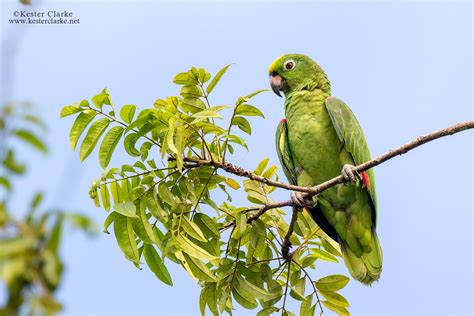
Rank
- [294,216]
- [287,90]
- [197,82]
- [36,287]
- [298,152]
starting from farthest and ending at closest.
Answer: [287,90]
[298,152]
[294,216]
[197,82]
[36,287]

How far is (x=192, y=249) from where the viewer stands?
3031 mm

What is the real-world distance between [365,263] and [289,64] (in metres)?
1.72

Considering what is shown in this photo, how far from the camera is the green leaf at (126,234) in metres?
3.13

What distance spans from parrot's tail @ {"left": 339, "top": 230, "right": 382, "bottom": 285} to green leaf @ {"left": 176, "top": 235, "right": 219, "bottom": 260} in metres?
1.59

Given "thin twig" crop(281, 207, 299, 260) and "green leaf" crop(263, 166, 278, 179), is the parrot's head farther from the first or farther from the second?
"thin twig" crop(281, 207, 299, 260)

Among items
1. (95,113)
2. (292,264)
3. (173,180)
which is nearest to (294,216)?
(292,264)

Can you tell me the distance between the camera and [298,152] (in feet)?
14.7

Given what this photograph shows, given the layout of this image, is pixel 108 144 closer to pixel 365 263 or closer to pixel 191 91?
pixel 191 91

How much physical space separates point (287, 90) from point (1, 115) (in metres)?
3.92

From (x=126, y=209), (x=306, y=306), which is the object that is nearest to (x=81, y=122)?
(x=126, y=209)

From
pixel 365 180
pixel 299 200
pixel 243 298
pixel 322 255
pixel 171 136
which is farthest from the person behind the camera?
pixel 365 180

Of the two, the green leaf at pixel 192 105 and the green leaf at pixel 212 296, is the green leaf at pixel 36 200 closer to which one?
the green leaf at pixel 192 105

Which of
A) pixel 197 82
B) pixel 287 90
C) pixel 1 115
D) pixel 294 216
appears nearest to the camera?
pixel 1 115

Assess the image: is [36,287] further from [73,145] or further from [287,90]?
[287,90]
